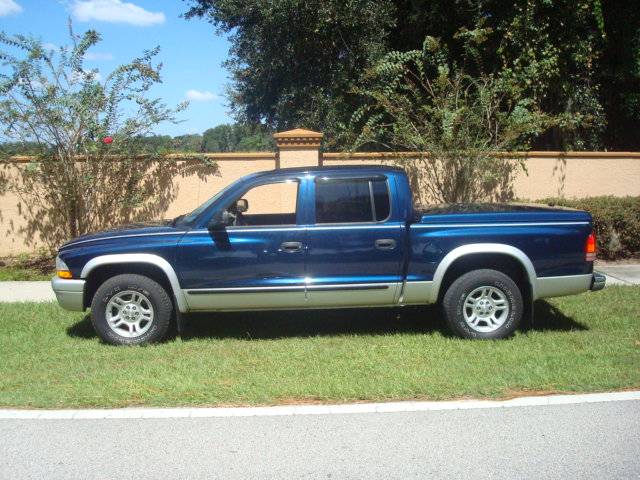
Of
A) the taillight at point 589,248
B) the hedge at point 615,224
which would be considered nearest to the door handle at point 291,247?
the taillight at point 589,248

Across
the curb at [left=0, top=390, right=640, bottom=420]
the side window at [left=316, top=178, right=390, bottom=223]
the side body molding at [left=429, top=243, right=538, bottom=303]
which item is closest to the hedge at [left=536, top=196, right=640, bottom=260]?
the side body molding at [left=429, top=243, right=538, bottom=303]

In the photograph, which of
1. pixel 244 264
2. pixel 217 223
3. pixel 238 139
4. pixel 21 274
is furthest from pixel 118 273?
pixel 238 139

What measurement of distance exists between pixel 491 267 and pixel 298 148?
17.9 feet

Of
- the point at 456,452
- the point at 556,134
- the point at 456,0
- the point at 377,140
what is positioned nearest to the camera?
the point at 456,452

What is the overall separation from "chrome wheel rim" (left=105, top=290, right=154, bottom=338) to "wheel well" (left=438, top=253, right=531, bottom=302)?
3.09 meters

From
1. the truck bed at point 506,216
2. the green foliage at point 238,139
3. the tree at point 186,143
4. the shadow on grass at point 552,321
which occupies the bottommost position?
the shadow on grass at point 552,321

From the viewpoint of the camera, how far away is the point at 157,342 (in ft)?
22.1

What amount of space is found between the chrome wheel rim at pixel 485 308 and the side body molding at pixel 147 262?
2.92m

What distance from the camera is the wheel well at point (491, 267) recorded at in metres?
6.75

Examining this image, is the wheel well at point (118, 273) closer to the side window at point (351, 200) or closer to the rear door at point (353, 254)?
the rear door at point (353, 254)

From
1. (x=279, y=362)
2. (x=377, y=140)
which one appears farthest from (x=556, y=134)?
(x=279, y=362)

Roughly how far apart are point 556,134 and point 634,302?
26.2ft

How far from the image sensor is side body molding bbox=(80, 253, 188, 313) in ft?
21.4

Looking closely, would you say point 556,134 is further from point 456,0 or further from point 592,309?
point 592,309
